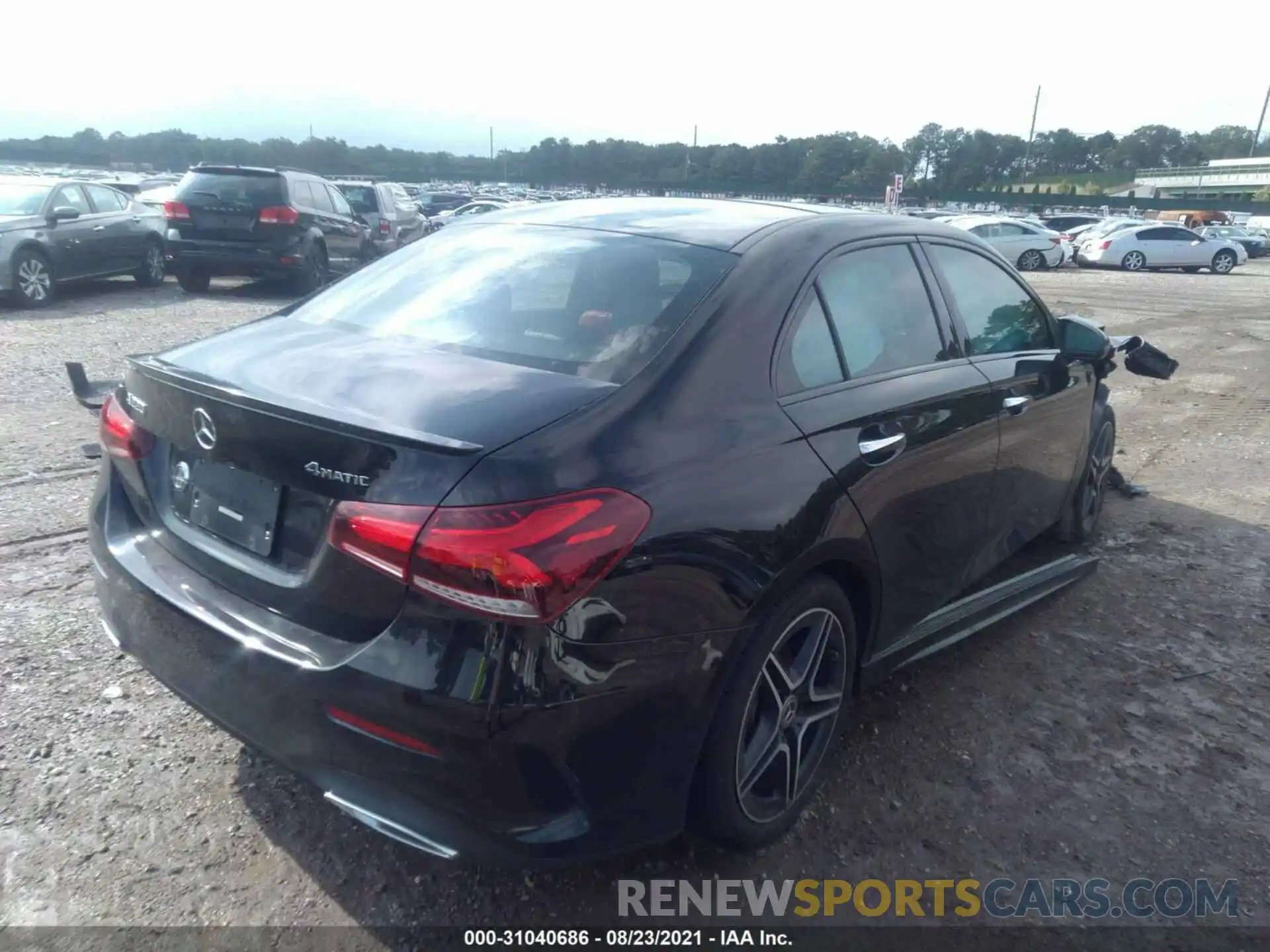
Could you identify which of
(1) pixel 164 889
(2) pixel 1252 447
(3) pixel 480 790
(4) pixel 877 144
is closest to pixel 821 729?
(3) pixel 480 790

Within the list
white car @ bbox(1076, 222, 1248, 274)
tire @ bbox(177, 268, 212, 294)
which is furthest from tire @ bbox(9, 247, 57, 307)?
white car @ bbox(1076, 222, 1248, 274)

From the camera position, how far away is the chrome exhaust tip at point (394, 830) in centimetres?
207

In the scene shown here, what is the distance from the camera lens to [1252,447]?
7273mm

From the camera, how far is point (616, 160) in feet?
178

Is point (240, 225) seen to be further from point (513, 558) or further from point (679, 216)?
point (513, 558)

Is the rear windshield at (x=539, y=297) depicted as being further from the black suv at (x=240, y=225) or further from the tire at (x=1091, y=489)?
the black suv at (x=240, y=225)

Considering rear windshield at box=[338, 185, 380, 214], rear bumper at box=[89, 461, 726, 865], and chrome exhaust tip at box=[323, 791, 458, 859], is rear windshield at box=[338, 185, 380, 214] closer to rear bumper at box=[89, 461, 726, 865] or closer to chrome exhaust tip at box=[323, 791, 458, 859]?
rear bumper at box=[89, 461, 726, 865]

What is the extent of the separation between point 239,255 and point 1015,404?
1167 centimetres

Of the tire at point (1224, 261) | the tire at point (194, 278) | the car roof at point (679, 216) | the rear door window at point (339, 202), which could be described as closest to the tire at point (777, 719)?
the car roof at point (679, 216)

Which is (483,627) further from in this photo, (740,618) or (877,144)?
(877,144)

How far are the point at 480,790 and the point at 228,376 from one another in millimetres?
1206

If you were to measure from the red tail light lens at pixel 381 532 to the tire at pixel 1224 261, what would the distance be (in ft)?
108

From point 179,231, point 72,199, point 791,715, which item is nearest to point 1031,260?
point 179,231

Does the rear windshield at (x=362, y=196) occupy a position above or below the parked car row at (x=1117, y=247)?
above
